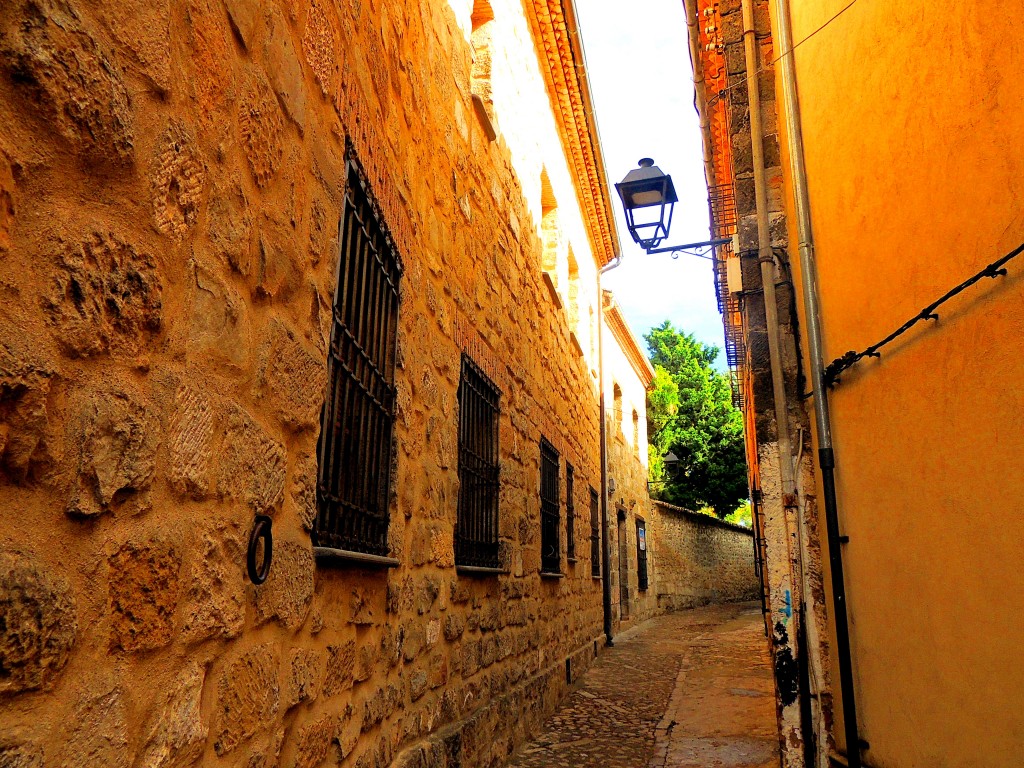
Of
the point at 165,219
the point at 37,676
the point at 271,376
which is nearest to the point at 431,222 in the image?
the point at 271,376

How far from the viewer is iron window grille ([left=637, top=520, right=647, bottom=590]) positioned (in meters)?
15.5

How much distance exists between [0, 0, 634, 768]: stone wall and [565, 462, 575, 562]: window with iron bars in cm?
445

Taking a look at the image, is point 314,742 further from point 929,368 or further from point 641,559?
point 641,559

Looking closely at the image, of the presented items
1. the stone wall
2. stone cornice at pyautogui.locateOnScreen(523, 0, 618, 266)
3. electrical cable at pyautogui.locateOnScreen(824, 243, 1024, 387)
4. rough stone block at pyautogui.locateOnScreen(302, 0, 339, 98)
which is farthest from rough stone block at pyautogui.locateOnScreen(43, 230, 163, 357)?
stone cornice at pyautogui.locateOnScreen(523, 0, 618, 266)

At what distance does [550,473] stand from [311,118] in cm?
Answer: 541

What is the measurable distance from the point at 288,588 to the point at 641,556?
564 inches

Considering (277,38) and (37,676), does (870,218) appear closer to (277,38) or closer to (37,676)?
(277,38)

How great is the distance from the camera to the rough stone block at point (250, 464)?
1.79m

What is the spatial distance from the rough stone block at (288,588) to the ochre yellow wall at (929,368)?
197 centimetres

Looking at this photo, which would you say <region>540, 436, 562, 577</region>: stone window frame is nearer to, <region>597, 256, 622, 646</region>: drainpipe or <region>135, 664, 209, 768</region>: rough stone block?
<region>597, 256, 622, 646</region>: drainpipe

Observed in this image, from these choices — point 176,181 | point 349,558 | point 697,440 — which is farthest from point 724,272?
point 697,440

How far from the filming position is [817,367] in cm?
374

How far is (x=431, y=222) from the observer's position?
383cm

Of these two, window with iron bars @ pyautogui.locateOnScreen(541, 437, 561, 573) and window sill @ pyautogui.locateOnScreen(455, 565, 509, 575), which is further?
window with iron bars @ pyautogui.locateOnScreen(541, 437, 561, 573)
